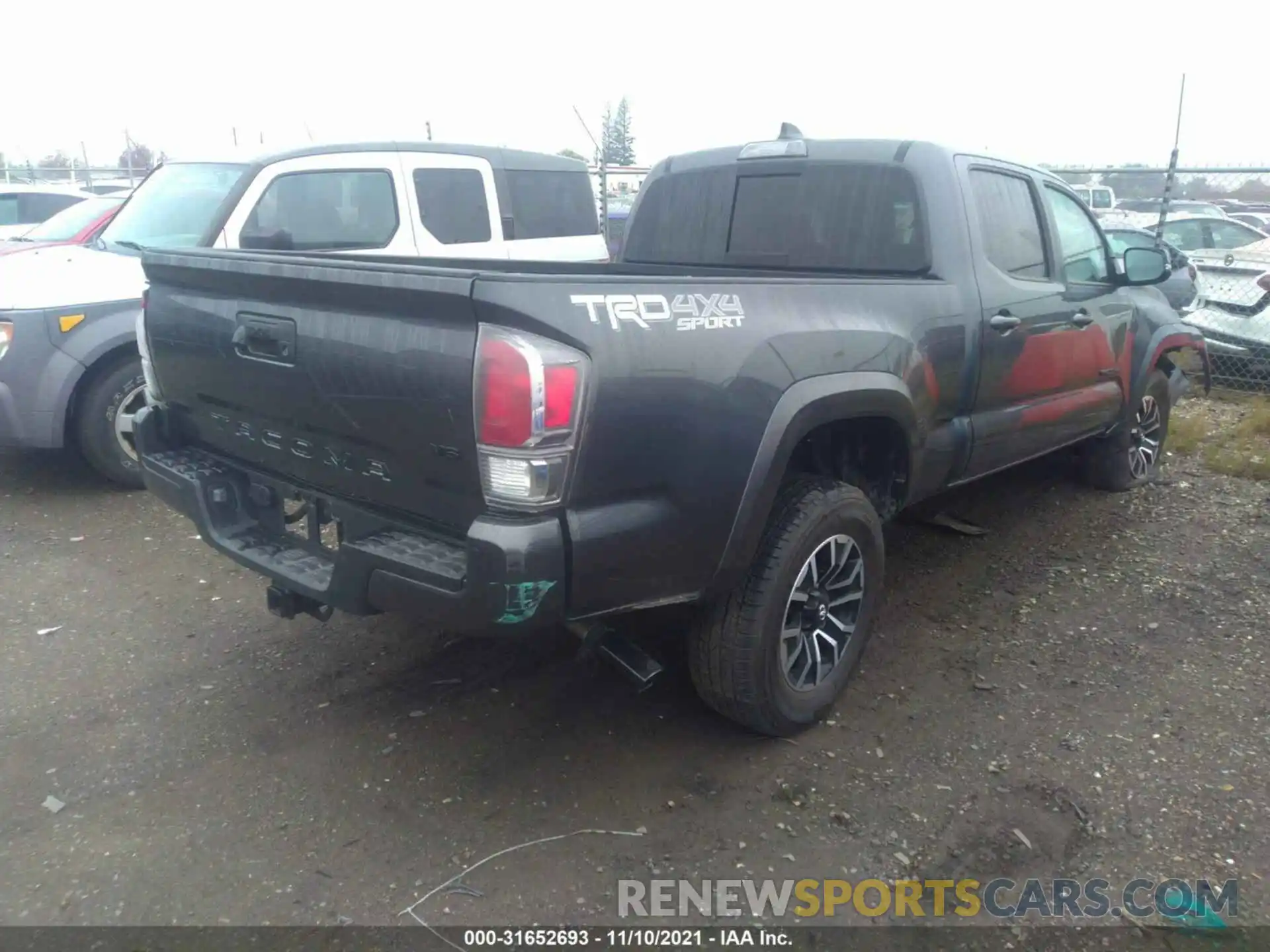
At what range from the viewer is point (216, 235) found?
5.44 metres

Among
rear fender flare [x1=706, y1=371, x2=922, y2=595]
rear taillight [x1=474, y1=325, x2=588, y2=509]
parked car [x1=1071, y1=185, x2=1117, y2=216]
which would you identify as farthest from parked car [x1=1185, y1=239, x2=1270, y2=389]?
parked car [x1=1071, y1=185, x2=1117, y2=216]

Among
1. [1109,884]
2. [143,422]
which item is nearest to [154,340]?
[143,422]

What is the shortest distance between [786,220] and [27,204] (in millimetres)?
11244

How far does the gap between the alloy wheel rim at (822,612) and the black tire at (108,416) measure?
4055 millimetres

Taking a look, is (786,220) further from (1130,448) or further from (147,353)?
(1130,448)

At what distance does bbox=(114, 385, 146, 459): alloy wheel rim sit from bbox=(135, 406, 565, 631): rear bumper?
241 cm

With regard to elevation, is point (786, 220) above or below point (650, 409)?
above

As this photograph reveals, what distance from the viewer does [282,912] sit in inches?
95.1

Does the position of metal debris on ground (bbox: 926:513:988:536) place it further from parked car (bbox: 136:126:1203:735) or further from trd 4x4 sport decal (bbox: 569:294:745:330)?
trd 4x4 sport decal (bbox: 569:294:745:330)

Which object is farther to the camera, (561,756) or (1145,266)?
(1145,266)

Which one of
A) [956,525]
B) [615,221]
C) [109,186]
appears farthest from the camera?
[109,186]

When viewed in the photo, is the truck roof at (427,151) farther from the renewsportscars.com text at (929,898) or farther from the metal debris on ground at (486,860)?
the renewsportscars.com text at (929,898)

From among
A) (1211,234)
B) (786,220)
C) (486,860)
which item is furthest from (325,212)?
(1211,234)

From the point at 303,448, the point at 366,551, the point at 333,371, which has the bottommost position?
the point at 366,551
